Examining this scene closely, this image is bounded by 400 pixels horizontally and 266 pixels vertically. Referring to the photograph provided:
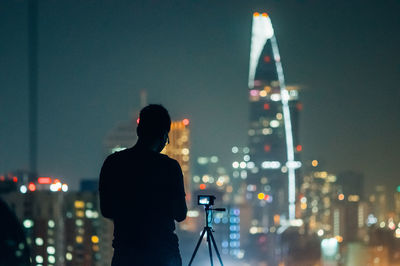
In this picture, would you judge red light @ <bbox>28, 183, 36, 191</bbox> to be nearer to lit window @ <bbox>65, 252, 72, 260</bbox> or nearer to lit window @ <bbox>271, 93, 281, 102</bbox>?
lit window @ <bbox>65, 252, 72, 260</bbox>

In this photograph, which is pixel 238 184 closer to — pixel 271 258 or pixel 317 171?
pixel 317 171

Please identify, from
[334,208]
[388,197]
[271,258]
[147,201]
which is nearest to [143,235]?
[147,201]

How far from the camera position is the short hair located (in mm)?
1932

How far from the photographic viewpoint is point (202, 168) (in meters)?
81.2

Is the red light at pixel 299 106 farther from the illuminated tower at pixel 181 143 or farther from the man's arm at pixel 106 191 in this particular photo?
the man's arm at pixel 106 191

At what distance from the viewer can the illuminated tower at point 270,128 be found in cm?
7238

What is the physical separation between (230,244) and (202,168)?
21.6 meters

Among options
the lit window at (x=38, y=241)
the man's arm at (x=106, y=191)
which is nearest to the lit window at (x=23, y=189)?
the lit window at (x=38, y=241)

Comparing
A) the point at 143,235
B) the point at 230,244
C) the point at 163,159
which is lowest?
the point at 230,244

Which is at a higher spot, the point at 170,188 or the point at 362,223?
the point at 170,188

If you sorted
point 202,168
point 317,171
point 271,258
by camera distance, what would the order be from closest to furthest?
1. point 271,258
2. point 317,171
3. point 202,168

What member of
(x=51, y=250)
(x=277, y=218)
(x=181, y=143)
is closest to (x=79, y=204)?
A: (x=51, y=250)

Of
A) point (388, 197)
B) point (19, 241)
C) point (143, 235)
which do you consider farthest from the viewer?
point (388, 197)

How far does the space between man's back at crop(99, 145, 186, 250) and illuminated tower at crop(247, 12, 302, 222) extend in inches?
2722
